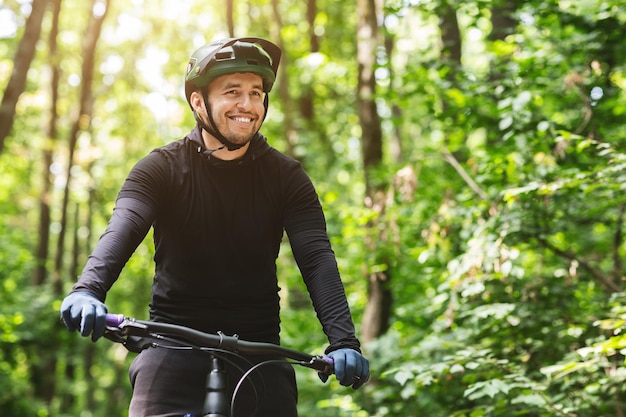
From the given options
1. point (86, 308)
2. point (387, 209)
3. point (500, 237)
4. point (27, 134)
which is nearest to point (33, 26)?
point (387, 209)

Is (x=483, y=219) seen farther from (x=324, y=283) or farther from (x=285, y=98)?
(x=285, y=98)

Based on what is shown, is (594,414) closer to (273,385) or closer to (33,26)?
(273,385)

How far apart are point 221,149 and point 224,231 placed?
1.22ft

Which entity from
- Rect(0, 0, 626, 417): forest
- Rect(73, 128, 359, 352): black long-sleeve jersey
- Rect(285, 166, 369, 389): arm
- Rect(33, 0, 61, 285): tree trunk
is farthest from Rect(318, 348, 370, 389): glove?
Rect(33, 0, 61, 285): tree trunk

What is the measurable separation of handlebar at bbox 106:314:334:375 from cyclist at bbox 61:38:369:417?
0.15m

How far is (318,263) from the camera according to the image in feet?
9.98

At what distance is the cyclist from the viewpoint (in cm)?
283

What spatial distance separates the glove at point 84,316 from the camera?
7.23ft

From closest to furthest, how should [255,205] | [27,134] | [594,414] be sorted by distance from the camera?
1. [255,205]
2. [594,414]
3. [27,134]

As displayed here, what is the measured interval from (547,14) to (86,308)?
5145 mm

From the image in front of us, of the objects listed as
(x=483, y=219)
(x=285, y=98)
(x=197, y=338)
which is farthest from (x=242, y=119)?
(x=285, y=98)

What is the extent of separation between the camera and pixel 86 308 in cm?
222

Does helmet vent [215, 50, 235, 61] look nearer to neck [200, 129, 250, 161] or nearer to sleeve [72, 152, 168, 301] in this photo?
neck [200, 129, 250, 161]

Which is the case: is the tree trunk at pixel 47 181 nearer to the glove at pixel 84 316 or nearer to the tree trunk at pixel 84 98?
the tree trunk at pixel 84 98
